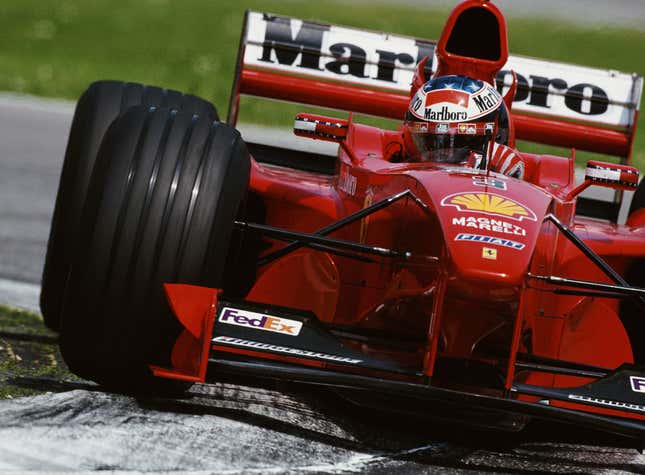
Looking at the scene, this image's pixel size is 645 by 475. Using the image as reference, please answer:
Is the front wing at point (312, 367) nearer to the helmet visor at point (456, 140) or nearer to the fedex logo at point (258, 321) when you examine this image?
the fedex logo at point (258, 321)

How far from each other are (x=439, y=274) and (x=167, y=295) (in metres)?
0.94

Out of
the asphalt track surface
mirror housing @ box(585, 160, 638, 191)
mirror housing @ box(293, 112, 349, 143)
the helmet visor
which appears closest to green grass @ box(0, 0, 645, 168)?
mirror housing @ box(293, 112, 349, 143)

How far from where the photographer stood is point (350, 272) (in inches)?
216

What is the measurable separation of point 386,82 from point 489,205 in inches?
130

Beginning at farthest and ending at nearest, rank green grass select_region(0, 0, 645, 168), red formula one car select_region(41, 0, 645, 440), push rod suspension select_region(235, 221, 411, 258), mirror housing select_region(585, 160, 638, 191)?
green grass select_region(0, 0, 645, 168) < mirror housing select_region(585, 160, 638, 191) < push rod suspension select_region(235, 221, 411, 258) < red formula one car select_region(41, 0, 645, 440)

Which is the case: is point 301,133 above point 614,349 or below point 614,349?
above

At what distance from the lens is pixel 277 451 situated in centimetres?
417

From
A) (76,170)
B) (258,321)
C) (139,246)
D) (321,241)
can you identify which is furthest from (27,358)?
(321,241)

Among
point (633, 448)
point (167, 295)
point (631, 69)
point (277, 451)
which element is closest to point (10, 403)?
point (167, 295)

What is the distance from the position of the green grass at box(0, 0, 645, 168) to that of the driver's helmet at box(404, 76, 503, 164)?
1225 cm

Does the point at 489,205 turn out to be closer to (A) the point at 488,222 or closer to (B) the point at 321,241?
(A) the point at 488,222

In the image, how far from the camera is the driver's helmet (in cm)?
563

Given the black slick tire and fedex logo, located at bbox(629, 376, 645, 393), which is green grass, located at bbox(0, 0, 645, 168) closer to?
the black slick tire

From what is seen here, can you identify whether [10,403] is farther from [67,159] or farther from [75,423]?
[67,159]
